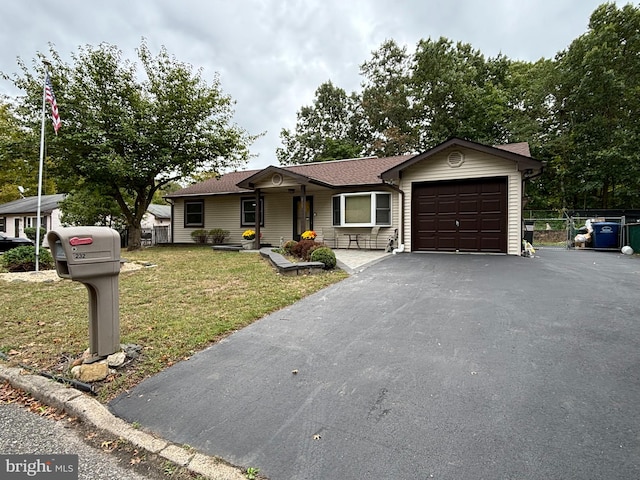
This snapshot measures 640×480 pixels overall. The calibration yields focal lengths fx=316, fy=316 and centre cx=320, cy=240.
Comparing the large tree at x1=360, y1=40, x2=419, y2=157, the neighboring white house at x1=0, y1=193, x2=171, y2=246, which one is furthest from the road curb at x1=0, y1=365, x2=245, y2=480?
the large tree at x1=360, y1=40, x2=419, y2=157

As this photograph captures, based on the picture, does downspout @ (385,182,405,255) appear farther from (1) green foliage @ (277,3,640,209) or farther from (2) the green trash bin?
A: (1) green foliage @ (277,3,640,209)

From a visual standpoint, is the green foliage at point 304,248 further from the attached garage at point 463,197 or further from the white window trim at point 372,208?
the attached garage at point 463,197

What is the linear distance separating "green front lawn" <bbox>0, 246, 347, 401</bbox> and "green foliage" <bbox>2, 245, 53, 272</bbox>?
5.83ft

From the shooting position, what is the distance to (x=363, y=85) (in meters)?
28.4

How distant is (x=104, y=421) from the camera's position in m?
2.14

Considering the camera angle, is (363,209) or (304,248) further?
(363,209)

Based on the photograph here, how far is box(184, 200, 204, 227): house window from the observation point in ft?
54.6

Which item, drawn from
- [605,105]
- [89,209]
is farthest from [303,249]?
[605,105]

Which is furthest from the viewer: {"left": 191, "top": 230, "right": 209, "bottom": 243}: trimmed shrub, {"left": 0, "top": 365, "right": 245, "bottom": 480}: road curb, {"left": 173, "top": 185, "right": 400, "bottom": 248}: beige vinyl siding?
{"left": 191, "top": 230, "right": 209, "bottom": 243}: trimmed shrub

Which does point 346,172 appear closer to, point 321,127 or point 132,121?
point 132,121

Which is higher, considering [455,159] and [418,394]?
[455,159]

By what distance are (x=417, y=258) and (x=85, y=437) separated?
842 cm

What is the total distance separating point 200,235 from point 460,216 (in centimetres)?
1209

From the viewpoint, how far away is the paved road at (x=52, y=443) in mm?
1724
